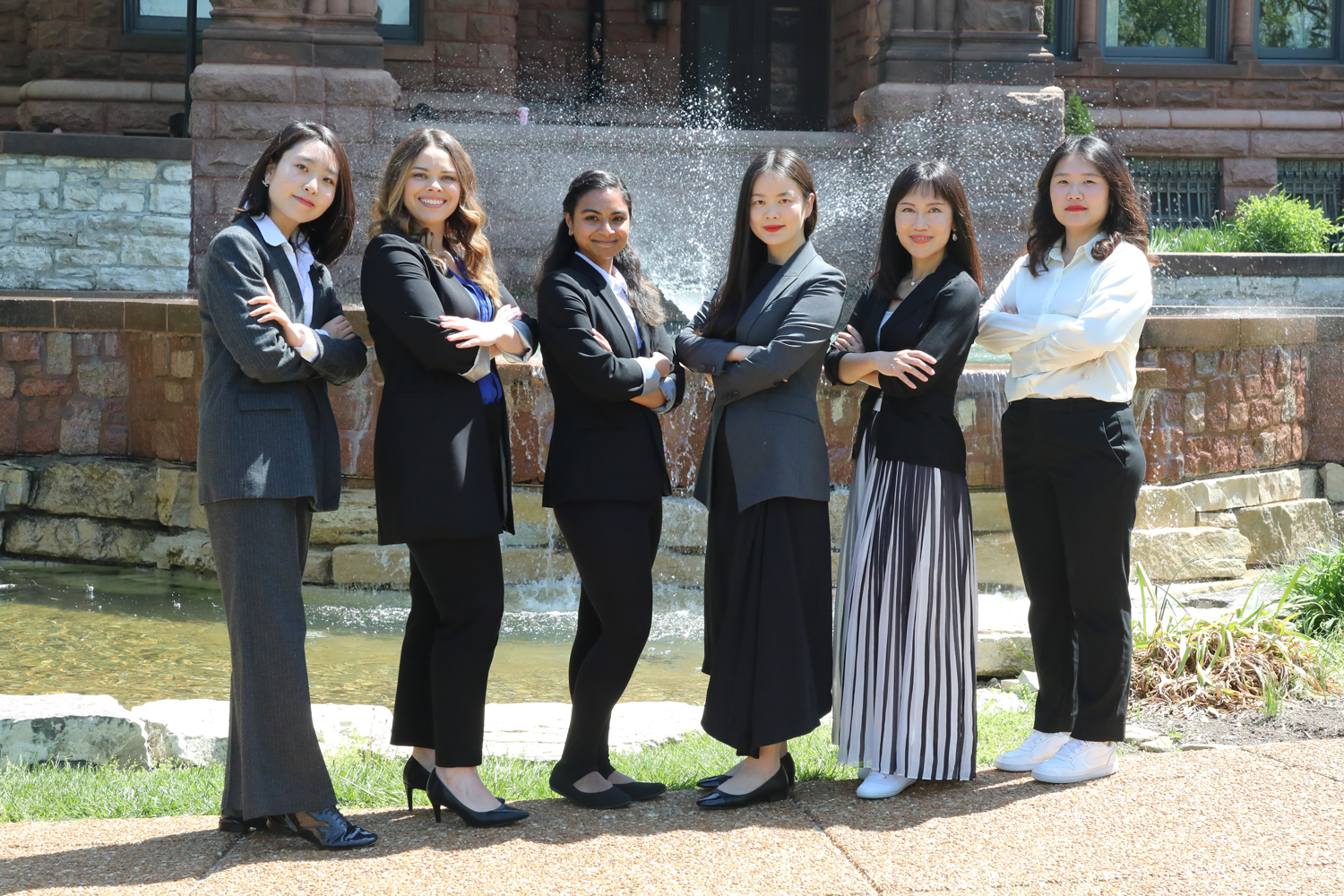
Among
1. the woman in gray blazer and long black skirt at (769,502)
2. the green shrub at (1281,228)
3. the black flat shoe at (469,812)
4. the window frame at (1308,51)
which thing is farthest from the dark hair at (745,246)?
the window frame at (1308,51)

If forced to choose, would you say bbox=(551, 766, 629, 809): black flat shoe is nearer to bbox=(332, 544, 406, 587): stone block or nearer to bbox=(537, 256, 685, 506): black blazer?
bbox=(537, 256, 685, 506): black blazer

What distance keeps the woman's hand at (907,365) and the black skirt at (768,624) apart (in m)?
0.43

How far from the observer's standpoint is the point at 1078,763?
3.89 m

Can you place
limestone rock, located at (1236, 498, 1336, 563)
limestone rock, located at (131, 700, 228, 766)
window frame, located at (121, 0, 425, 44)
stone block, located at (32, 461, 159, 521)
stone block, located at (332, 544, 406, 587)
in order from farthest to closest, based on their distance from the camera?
window frame, located at (121, 0, 425, 44), limestone rock, located at (1236, 498, 1336, 563), stone block, located at (32, 461, 159, 521), stone block, located at (332, 544, 406, 587), limestone rock, located at (131, 700, 228, 766)

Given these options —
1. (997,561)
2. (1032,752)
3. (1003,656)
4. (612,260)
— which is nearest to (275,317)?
(612,260)

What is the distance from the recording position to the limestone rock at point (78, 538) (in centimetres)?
805

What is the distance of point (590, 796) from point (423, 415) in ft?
3.82

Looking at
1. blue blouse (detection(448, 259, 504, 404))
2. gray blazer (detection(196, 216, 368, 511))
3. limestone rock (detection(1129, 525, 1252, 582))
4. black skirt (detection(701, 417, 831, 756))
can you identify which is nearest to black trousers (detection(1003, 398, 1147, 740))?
black skirt (detection(701, 417, 831, 756))

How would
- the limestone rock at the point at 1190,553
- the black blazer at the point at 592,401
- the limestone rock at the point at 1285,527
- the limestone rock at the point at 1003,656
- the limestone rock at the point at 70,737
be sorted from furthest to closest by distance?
the limestone rock at the point at 1285,527
the limestone rock at the point at 1190,553
the limestone rock at the point at 1003,656
the limestone rock at the point at 70,737
the black blazer at the point at 592,401

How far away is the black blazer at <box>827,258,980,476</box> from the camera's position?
3779 mm

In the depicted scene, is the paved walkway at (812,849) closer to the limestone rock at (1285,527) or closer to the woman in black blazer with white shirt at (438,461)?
A: the woman in black blazer with white shirt at (438,461)

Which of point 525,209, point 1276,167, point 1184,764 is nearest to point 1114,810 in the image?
point 1184,764

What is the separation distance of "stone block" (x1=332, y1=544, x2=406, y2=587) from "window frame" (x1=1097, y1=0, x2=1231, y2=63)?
12436 millimetres

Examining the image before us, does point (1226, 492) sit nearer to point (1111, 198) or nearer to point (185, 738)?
point (1111, 198)
